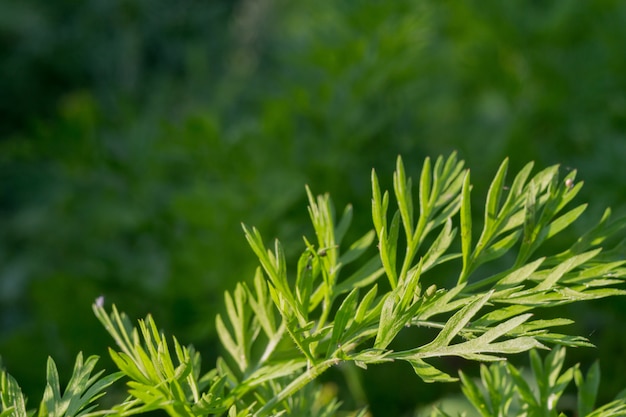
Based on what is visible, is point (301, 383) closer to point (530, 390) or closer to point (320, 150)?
point (530, 390)

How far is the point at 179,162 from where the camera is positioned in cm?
117

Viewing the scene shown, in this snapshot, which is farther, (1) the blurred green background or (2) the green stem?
(1) the blurred green background

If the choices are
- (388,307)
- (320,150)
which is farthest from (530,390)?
(320,150)

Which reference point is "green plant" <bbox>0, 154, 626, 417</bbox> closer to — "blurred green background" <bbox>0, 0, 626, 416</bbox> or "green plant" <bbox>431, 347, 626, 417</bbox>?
"green plant" <bbox>431, 347, 626, 417</bbox>

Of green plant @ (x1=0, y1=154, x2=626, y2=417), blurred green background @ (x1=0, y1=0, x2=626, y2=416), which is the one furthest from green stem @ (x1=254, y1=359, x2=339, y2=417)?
blurred green background @ (x1=0, y1=0, x2=626, y2=416)

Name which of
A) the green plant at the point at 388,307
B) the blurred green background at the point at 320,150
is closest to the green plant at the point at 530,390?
the green plant at the point at 388,307

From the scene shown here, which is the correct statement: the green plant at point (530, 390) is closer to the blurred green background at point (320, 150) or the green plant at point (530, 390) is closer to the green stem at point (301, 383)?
the green stem at point (301, 383)

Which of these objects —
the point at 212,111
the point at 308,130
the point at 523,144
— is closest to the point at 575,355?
the point at 523,144

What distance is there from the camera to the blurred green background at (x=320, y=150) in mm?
988

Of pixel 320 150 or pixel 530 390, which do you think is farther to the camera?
pixel 320 150

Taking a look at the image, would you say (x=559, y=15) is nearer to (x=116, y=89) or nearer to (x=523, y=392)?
(x=523, y=392)

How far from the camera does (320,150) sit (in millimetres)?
1090

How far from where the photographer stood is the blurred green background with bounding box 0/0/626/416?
38.9 inches

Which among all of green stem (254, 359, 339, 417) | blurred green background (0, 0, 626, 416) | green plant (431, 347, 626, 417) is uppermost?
blurred green background (0, 0, 626, 416)
